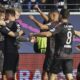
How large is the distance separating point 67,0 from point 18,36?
560 cm

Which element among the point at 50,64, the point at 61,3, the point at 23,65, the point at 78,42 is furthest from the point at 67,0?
Answer: the point at 50,64

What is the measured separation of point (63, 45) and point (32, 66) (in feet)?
7.56

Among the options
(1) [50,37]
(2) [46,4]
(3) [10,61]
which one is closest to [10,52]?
(3) [10,61]

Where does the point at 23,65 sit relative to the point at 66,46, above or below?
below

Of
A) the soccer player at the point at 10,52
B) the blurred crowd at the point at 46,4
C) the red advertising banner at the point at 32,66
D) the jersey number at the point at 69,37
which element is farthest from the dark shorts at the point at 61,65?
the blurred crowd at the point at 46,4

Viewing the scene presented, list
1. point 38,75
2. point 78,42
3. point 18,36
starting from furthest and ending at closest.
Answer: point 78,42, point 38,75, point 18,36

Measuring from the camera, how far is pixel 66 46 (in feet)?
31.5

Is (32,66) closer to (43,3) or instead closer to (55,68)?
(55,68)

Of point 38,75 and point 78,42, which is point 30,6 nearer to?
point 78,42

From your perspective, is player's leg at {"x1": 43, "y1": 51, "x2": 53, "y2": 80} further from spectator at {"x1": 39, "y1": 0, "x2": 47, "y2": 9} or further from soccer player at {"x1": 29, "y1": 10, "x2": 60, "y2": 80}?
spectator at {"x1": 39, "y1": 0, "x2": 47, "y2": 9}

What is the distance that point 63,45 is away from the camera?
9.59m

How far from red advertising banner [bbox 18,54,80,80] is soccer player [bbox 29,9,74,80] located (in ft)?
4.40

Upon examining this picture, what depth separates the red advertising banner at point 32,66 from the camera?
11141 millimetres

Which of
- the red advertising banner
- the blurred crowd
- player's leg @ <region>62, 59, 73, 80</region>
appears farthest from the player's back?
the blurred crowd
